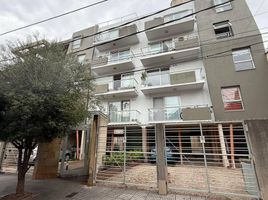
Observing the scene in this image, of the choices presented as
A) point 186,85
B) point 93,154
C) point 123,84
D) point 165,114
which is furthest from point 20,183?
point 186,85

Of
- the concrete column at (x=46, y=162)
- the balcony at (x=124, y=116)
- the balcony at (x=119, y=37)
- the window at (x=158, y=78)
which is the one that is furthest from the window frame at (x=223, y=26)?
the concrete column at (x=46, y=162)

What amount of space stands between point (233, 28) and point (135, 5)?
1081cm

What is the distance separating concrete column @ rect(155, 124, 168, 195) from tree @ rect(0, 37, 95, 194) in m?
3.17

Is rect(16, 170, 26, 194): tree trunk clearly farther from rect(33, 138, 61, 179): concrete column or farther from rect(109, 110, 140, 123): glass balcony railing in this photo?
rect(109, 110, 140, 123): glass balcony railing

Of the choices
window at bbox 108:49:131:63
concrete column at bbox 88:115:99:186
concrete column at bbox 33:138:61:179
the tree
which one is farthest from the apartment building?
the tree

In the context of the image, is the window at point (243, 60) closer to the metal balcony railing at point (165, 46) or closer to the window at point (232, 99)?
the window at point (232, 99)

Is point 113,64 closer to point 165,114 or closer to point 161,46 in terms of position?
point 161,46

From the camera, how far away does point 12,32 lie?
20.1 ft

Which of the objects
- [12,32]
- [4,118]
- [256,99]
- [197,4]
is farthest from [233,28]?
[4,118]

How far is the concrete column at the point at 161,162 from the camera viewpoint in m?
5.66

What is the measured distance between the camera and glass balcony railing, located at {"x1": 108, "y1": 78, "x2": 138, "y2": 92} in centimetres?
1477

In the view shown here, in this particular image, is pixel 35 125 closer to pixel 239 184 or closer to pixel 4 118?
pixel 4 118

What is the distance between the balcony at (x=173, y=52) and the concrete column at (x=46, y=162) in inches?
412

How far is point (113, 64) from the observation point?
1578 cm
